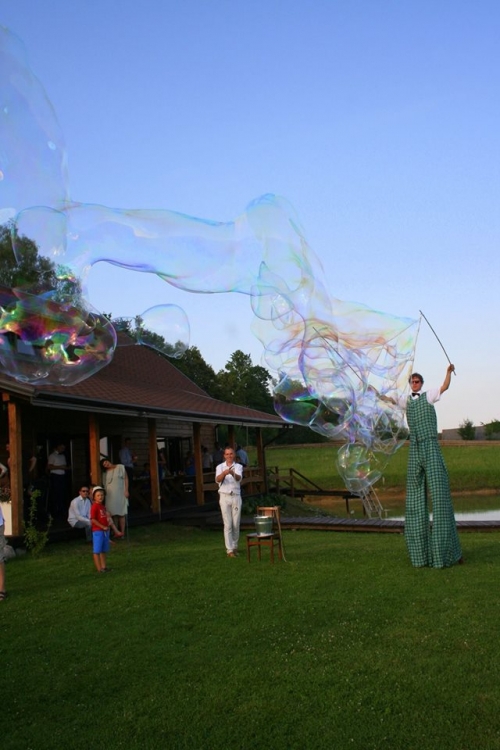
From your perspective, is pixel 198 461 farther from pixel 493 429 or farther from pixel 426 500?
pixel 493 429

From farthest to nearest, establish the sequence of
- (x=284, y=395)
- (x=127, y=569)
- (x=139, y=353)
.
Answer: (x=139, y=353)
(x=284, y=395)
(x=127, y=569)

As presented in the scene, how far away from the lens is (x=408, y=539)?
898 cm

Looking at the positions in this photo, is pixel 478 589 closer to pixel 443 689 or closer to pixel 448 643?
pixel 448 643

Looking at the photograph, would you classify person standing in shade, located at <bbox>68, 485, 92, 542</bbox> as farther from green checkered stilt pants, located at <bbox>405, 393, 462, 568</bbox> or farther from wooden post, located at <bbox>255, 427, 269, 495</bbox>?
wooden post, located at <bbox>255, 427, 269, 495</bbox>

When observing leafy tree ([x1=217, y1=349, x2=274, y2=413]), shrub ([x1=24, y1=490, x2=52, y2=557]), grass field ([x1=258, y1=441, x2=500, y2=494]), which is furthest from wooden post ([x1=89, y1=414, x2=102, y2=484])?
leafy tree ([x1=217, y1=349, x2=274, y2=413])

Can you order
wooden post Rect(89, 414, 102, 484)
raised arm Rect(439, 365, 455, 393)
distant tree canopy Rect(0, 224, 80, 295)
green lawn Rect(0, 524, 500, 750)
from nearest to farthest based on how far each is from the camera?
green lawn Rect(0, 524, 500, 750) → distant tree canopy Rect(0, 224, 80, 295) → raised arm Rect(439, 365, 455, 393) → wooden post Rect(89, 414, 102, 484)

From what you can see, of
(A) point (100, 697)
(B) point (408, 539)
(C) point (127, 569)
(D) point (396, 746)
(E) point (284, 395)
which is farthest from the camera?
(E) point (284, 395)

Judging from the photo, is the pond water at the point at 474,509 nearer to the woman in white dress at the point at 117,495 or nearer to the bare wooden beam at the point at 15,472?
the woman in white dress at the point at 117,495

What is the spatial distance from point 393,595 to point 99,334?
542 cm

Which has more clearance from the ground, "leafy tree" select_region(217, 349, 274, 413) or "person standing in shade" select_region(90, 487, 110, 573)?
"leafy tree" select_region(217, 349, 274, 413)

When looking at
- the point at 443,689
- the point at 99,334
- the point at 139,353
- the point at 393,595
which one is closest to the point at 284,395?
the point at 99,334

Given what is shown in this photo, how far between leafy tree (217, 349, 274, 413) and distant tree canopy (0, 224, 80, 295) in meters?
51.7

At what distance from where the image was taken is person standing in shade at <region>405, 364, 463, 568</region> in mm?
8680

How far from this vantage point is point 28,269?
788 centimetres
